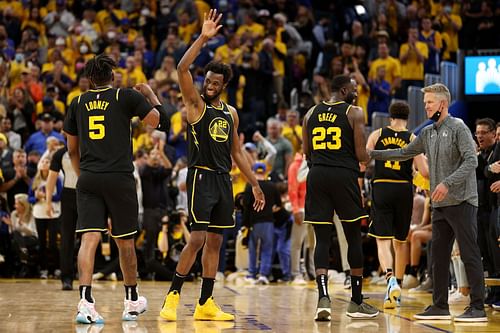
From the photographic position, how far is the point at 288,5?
936 inches

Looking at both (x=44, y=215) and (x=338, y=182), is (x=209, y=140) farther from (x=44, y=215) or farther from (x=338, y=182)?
(x=44, y=215)

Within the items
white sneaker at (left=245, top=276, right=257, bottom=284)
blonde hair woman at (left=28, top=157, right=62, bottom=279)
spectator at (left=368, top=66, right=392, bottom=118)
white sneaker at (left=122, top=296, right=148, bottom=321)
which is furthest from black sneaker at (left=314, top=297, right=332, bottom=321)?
spectator at (left=368, top=66, right=392, bottom=118)

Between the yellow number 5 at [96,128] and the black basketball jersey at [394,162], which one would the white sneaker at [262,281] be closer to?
the black basketball jersey at [394,162]

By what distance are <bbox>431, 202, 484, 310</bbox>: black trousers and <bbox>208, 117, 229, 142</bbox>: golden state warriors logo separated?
2161mm

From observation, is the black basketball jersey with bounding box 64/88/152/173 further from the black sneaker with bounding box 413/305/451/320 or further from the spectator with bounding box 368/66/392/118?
the spectator with bounding box 368/66/392/118

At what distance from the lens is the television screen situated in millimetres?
17656

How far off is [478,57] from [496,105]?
120 cm

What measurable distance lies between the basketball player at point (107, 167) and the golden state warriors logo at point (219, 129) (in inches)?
17.8

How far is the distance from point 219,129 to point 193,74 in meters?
11.1

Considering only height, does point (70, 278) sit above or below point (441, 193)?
below

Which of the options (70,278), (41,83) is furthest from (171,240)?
(41,83)

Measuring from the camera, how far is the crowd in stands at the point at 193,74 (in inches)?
639

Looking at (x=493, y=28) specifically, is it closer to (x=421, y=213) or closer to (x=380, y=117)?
(x=380, y=117)

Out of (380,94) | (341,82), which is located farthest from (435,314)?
(380,94)
